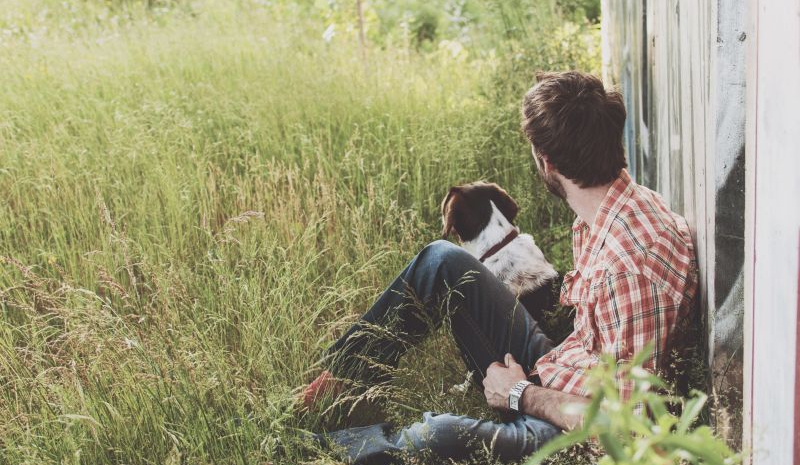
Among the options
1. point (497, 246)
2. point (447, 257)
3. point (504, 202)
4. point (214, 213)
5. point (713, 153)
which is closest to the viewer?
point (713, 153)

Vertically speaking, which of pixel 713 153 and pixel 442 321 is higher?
pixel 713 153

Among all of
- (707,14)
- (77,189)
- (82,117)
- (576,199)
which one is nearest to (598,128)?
(576,199)

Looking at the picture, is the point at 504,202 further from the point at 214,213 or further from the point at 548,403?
the point at 214,213

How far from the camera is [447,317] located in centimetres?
302

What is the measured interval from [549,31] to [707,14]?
11.0 feet

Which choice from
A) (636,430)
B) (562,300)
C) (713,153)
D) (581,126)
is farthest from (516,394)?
(636,430)

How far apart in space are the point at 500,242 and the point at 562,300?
0.81m

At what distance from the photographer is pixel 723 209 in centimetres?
210

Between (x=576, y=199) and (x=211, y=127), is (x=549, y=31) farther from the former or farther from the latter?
(x=576, y=199)

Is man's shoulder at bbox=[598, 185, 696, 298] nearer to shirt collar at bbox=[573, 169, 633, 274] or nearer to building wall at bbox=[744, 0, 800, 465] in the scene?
shirt collar at bbox=[573, 169, 633, 274]

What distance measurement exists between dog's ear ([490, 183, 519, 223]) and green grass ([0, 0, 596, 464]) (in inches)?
15.3

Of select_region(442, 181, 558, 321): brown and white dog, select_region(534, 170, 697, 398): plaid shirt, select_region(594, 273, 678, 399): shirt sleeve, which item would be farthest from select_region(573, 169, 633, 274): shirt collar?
select_region(442, 181, 558, 321): brown and white dog

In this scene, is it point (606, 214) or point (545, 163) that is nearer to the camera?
point (606, 214)

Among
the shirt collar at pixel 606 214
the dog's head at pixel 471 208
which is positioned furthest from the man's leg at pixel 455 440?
the dog's head at pixel 471 208
